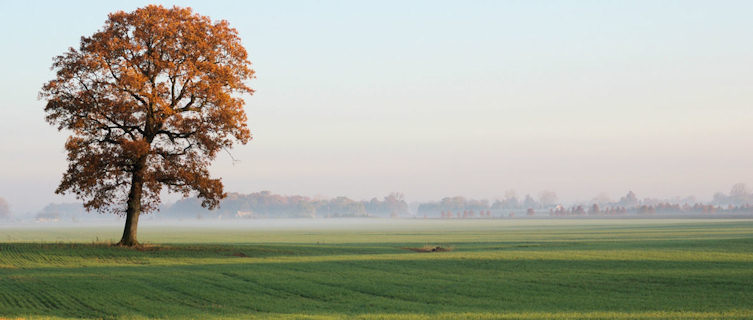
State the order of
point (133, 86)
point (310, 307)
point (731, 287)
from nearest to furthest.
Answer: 1. point (310, 307)
2. point (731, 287)
3. point (133, 86)

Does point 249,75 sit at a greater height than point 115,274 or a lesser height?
greater

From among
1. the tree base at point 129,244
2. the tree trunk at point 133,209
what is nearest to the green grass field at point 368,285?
the tree base at point 129,244

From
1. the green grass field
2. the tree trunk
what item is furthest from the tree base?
the green grass field

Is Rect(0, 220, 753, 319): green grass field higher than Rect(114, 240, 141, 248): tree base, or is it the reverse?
Rect(114, 240, 141, 248): tree base

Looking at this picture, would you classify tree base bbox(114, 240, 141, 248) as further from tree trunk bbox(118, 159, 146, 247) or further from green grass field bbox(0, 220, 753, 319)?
green grass field bbox(0, 220, 753, 319)

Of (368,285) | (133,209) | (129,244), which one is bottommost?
(368,285)

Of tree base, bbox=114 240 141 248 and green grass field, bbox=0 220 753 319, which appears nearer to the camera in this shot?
green grass field, bbox=0 220 753 319

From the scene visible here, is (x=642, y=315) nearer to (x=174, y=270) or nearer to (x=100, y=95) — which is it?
(x=174, y=270)

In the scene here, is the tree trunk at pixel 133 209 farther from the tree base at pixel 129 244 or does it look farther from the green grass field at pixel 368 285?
the green grass field at pixel 368 285

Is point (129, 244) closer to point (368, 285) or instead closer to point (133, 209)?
point (133, 209)

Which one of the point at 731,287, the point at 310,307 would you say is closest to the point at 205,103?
the point at 310,307

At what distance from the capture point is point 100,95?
47.4 meters

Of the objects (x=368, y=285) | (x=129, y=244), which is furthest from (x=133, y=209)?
(x=368, y=285)

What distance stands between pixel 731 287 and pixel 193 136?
1353 inches
